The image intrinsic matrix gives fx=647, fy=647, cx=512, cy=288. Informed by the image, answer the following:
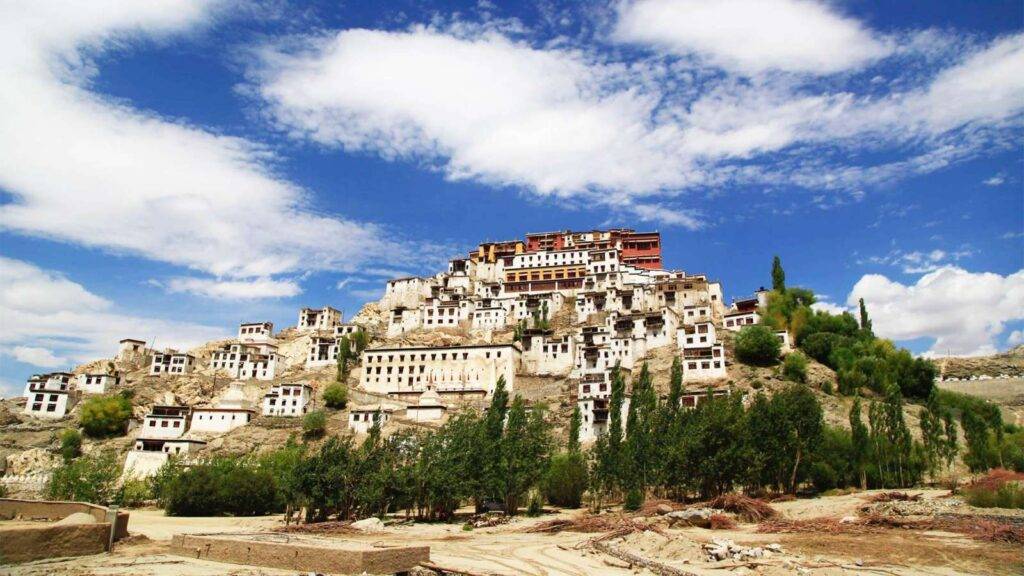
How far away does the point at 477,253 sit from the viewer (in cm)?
11231

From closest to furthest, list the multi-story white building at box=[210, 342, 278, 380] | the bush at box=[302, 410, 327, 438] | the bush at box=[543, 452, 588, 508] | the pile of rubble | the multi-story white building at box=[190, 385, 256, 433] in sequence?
the pile of rubble
the bush at box=[543, 452, 588, 508]
the bush at box=[302, 410, 327, 438]
the multi-story white building at box=[190, 385, 256, 433]
the multi-story white building at box=[210, 342, 278, 380]

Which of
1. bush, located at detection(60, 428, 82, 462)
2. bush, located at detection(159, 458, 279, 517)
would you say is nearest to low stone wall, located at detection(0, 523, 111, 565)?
bush, located at detection(159, 458, 279, 517)

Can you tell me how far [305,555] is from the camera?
1959 centimetres

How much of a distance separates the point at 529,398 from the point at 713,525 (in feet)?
136

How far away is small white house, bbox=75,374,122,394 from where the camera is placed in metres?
79.9

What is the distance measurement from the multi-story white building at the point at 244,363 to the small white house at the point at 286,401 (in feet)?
45.5

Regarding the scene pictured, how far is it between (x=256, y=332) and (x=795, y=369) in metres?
76.9

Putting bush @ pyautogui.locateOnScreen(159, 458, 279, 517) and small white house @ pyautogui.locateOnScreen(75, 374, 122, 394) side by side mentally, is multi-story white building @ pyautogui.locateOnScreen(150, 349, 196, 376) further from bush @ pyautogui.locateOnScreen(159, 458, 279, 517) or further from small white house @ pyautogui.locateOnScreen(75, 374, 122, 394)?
bush @ pyautogui.locateOnScreen(159, 458, 279, 517)

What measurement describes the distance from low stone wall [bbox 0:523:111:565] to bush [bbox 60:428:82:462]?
48.4 m

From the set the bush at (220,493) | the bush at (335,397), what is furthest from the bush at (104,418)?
the bush at (220,493)

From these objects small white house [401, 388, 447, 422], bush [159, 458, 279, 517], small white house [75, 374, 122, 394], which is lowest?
bush [159, 458, 279, 517]

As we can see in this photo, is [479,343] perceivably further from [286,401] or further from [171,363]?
[171,363]

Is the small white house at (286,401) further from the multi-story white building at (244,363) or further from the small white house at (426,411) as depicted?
the multi-story white building at (244,363)

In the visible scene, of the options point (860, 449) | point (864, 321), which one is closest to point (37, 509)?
point (860, 449)
